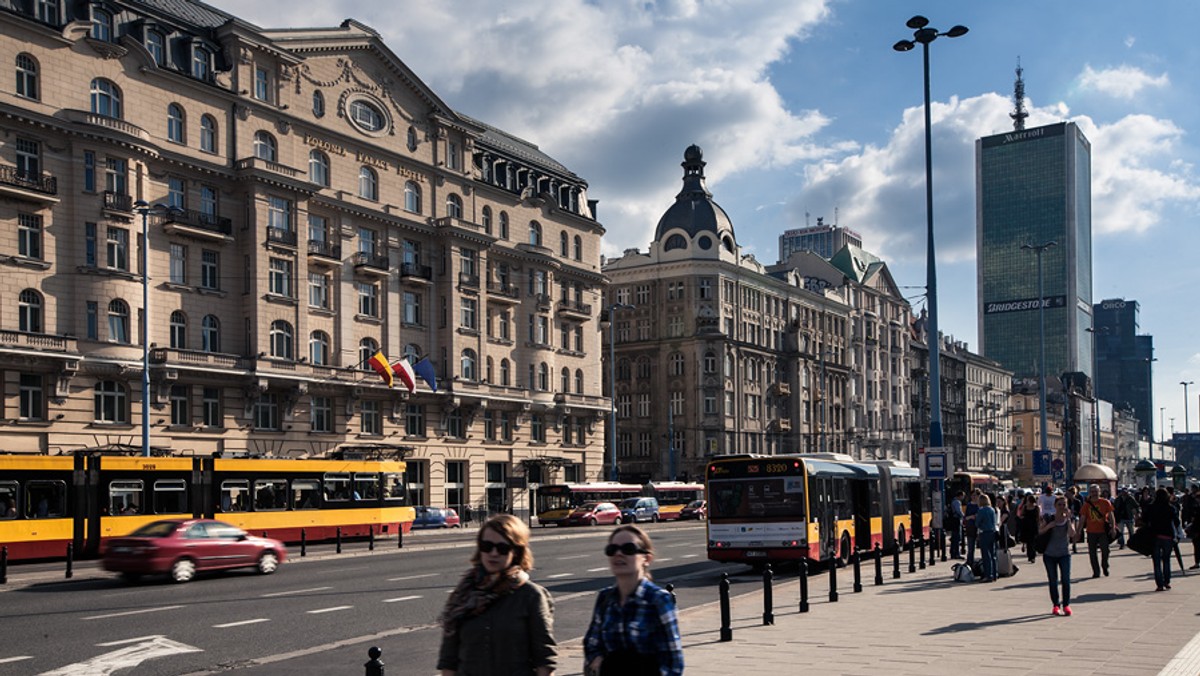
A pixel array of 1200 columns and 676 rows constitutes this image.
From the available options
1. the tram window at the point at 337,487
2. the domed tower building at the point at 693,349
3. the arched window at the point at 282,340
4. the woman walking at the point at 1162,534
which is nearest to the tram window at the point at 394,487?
the tram window at the point at 337,487

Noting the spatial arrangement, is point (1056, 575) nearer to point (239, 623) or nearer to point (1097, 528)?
point (1097, 528)

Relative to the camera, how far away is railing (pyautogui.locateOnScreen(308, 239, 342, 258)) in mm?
Result: 53453

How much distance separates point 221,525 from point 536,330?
43239mm

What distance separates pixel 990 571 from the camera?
72.9ft

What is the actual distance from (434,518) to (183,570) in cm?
3040

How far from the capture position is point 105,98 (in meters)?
44.8

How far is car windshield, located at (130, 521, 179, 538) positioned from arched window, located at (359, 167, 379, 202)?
110ft

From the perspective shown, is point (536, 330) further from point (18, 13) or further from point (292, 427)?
point (18, 13)

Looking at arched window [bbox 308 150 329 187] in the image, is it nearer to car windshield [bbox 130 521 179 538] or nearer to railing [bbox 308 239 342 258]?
railing [bbox 308 239 342 258]

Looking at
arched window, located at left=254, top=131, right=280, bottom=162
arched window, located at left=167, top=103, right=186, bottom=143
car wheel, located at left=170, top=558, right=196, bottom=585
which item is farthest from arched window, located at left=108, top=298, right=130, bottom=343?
car wheel, located at left=170, top=558, right=196, bottom=585

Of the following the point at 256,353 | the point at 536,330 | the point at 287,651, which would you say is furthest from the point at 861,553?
the point at 536,330

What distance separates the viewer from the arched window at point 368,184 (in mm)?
57156

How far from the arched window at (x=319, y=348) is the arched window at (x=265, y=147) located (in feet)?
26.8

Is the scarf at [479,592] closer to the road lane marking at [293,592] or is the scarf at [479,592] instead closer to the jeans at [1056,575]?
the jeans at [1056,575]
